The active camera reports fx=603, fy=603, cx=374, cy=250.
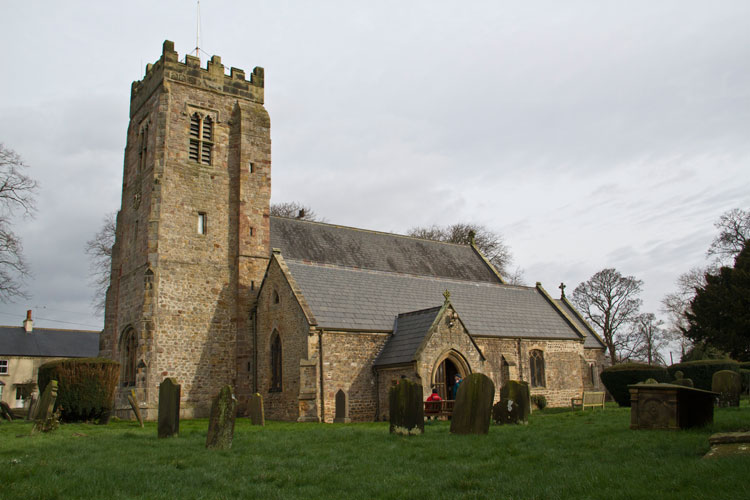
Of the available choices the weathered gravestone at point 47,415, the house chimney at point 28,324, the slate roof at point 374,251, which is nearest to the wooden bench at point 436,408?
the weathered gravestone at point 47,415

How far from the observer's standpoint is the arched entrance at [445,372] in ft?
72.9

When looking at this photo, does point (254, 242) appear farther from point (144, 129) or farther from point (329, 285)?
point (144, 129)

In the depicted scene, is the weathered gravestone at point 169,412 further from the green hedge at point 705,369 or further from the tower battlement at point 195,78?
the green hedge at point 705,369

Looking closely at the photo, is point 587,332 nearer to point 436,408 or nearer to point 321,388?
point 321,388

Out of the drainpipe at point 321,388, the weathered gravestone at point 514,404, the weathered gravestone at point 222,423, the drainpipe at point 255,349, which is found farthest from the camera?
the drainpipe at point 255,349

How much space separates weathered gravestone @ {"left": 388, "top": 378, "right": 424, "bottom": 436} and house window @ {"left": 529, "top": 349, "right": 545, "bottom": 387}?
16504 millimetres

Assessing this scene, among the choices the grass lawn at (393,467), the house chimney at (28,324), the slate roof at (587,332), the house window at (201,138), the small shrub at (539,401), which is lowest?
the small shrub at (539,401)

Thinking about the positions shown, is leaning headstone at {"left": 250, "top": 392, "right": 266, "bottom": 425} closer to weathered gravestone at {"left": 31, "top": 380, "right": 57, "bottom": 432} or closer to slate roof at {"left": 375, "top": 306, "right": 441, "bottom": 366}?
weathered gravestone at {"left": 31, "top": 380, "right": 57, "bottom": 432}

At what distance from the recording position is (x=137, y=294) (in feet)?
85.6

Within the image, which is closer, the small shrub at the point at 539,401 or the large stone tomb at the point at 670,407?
the large stone tomb at the point at 670,407

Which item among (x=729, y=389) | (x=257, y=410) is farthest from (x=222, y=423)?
(x=729, y=389)

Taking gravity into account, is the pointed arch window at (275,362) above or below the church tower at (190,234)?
below

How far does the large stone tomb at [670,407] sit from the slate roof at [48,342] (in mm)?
48385

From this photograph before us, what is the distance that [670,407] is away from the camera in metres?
11.2
